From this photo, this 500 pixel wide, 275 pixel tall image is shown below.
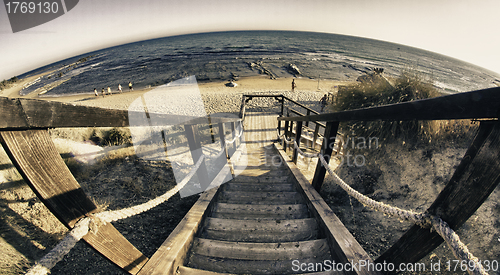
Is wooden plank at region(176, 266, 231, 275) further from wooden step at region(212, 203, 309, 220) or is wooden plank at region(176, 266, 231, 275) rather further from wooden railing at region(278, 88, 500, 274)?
wooden railing at region(278, 88, 500, 274)

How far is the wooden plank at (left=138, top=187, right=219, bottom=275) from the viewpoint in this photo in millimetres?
1535

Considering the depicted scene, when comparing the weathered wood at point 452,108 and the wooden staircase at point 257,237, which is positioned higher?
the weathered wood at point 452,108

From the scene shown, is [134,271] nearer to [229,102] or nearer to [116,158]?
[116,158]

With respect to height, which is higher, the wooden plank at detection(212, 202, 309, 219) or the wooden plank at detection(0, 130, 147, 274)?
the wooden plank at detection(0, 130, 147, 274)

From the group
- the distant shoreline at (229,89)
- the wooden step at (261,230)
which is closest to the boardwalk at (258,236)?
the wooden step at (261,230)

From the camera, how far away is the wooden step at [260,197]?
2925 mm

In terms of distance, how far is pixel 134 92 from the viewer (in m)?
25.9

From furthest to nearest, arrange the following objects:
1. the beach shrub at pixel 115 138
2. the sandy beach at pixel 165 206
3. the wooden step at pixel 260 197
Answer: the beach shrub at pixel 115 138
the wooden step at pixel 260 197
the sandy beach at pixel 165 206

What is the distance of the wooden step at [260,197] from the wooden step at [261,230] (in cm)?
66

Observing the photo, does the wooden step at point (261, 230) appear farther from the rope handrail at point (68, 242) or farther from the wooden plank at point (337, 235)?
the rope handrail at point (68, 242)

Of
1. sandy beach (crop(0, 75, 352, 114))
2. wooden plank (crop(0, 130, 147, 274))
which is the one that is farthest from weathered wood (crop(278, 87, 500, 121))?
sandy beach (crop(0, 75, 352, 114))

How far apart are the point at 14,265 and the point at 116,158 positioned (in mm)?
3211

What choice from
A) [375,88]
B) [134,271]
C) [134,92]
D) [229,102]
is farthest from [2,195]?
[134,92]

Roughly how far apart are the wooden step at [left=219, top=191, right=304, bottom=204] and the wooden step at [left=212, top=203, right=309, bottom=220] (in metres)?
0.29
